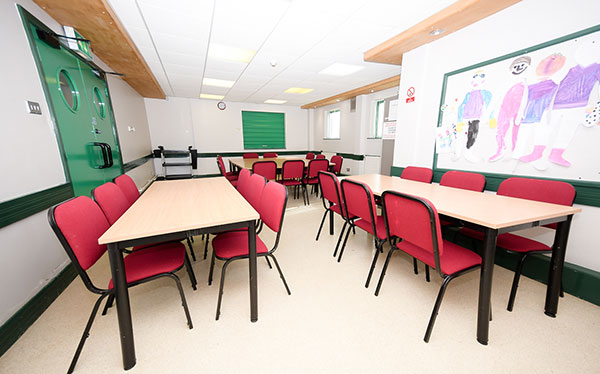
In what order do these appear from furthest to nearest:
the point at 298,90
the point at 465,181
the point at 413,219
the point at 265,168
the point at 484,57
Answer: the point at 298,90, the point at 265,168, the point at 484,57, the point at 465,181, the point at 413,219

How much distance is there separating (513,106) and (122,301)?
11.5ft

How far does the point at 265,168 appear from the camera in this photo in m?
3.91

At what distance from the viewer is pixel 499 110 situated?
2.23m


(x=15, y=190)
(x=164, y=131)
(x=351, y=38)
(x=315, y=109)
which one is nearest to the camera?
(x=15, y=190)

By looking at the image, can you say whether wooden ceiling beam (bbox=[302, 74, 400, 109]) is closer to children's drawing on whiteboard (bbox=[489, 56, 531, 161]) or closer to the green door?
children's drawing on whiteboard (bbox=[489, 56, 531, 161])

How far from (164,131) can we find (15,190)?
5.92 m

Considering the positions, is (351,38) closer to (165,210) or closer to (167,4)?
(167,4)

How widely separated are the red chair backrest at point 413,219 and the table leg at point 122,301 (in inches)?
63.5

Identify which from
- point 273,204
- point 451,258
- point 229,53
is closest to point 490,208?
point 451,258

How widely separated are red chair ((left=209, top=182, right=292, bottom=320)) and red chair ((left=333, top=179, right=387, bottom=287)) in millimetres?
699

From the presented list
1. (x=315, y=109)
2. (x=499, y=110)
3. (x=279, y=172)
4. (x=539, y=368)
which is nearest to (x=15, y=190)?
(x=279, y=172)

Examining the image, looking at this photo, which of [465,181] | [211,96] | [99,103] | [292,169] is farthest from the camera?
[211,96]

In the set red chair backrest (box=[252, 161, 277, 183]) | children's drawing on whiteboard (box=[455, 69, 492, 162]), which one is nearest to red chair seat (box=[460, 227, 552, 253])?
children's drawing on whiteboard (box=[455, 69, 492, 162])

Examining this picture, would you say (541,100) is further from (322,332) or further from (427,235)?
(322,332)
